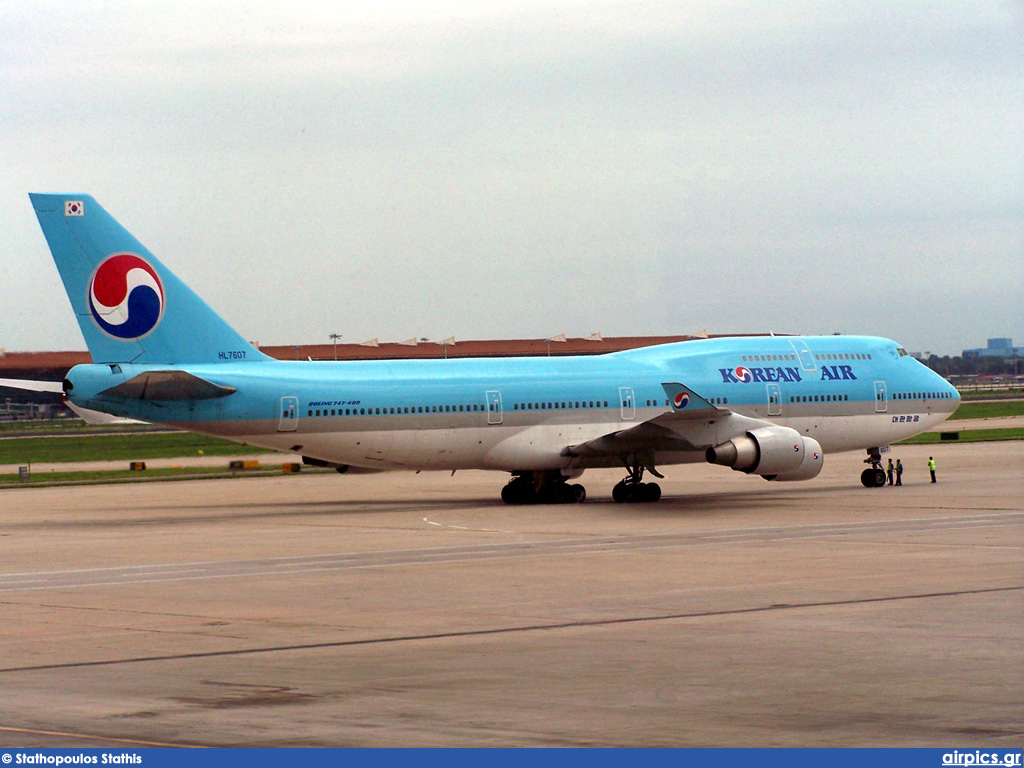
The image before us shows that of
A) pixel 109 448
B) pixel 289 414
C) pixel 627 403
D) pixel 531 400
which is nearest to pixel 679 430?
pixel 627 403

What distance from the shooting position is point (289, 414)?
4066cm

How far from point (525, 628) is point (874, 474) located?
32.5m

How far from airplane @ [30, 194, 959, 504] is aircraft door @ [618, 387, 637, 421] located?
7cm

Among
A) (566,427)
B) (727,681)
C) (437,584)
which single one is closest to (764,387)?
(566,427)

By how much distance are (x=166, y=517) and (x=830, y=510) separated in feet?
63.4

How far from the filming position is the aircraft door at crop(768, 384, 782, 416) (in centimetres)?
4672

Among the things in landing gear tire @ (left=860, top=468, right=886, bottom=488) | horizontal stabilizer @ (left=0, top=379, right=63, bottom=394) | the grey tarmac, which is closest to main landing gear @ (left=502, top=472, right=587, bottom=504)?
the grey tarmac

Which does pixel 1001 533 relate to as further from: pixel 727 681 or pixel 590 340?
pixel 590 340

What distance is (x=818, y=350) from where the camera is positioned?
159 ft

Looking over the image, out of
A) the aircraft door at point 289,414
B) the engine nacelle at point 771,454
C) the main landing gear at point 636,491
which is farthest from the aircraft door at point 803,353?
the aircraft door at point 289,414

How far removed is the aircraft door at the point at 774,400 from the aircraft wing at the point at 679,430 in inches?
165

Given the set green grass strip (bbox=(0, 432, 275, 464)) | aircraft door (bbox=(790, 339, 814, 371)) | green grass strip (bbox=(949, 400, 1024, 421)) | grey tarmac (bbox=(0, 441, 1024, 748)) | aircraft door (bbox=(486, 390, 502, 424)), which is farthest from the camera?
green grass strip (bbox=(949, 400, 1024, 421))

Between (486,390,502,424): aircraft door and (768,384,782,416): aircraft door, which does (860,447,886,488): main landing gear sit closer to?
(768,384,782,416): aircraft door

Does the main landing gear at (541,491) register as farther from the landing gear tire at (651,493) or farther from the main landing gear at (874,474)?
the main landing gear at (874,474)
